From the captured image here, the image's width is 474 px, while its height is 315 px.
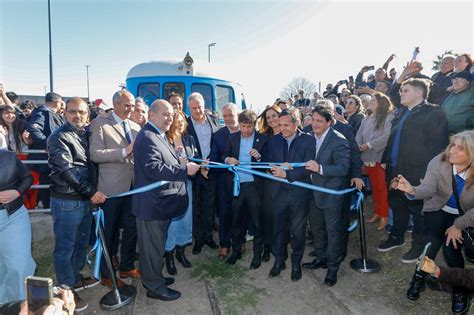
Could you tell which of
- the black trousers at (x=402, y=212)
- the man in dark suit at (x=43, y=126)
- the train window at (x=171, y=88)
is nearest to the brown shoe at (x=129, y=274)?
the man in dark suit at (x=43, y=126)

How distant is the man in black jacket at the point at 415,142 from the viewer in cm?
405

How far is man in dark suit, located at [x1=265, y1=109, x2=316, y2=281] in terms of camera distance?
3.87 m

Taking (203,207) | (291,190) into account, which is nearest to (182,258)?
(203,207)

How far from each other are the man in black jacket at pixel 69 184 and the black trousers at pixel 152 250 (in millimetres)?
582

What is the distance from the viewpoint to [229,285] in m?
3.92

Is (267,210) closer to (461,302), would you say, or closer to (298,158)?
(298,158)

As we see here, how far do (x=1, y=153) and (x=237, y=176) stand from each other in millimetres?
2530

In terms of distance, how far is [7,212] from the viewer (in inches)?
115

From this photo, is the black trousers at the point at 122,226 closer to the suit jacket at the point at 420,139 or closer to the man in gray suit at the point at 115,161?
the man in gray suit at the point at 115,161

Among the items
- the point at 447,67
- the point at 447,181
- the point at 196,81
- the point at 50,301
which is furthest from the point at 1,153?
the point at 447,67

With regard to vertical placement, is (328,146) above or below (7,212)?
above

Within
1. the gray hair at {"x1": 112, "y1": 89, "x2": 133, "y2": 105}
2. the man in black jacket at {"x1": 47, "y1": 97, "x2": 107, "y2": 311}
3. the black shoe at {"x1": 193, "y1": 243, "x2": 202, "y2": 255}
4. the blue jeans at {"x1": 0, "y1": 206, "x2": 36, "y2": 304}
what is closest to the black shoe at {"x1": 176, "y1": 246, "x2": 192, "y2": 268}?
the black shoe at {"x1": 193, "y1": 243, "x2": 202, "y2": 255}

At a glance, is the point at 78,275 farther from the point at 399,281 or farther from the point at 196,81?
the point at 196,81

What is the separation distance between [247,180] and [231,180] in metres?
0.40
